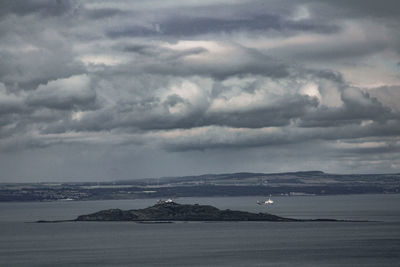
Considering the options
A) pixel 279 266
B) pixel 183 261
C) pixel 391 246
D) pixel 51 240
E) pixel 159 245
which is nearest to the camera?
pixel 279 266

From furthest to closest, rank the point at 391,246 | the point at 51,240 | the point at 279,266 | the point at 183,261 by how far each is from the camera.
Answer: the point at 51,240 → the point at 391,246 → the point at 183,261 → the point at 279,266

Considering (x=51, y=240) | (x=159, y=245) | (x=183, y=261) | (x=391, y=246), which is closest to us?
(x=183, y=261)

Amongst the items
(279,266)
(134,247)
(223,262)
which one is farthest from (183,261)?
(134,247)

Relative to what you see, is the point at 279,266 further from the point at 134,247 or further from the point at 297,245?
the point at 134,247

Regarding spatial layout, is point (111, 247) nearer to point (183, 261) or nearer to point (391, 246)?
point (183, 261)

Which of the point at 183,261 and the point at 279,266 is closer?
the point at 279,266

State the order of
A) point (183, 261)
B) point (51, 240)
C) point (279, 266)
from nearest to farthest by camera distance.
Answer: point (279, 266)
point (183, 261)
point (51, 240)

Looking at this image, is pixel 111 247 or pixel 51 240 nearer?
pixel 111 247

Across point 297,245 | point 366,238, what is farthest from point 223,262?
point 366,238
